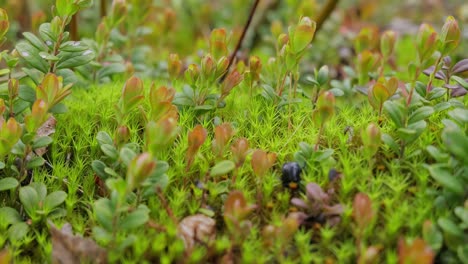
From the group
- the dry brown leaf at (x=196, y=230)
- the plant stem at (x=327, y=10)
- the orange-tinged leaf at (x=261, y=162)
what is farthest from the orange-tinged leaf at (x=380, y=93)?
the plant stem at (x=327, y=10)

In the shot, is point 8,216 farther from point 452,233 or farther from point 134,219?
point 452,233

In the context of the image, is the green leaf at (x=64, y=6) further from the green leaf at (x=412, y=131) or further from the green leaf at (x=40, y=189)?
the green leaf at (x=412, y=131)

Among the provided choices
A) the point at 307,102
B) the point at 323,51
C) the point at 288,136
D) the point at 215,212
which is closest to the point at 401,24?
the point at 323,51

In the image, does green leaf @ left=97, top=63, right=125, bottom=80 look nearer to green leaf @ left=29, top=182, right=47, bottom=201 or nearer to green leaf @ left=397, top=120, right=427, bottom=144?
green leaf @ left=29, top=182, right=47, bottom=201

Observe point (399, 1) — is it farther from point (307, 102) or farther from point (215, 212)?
point (215, 212)

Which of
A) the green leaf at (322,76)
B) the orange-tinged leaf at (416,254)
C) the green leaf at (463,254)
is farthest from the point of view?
the green leaf at (322,76)

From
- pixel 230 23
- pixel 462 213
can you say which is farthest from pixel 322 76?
pixel 230 23
